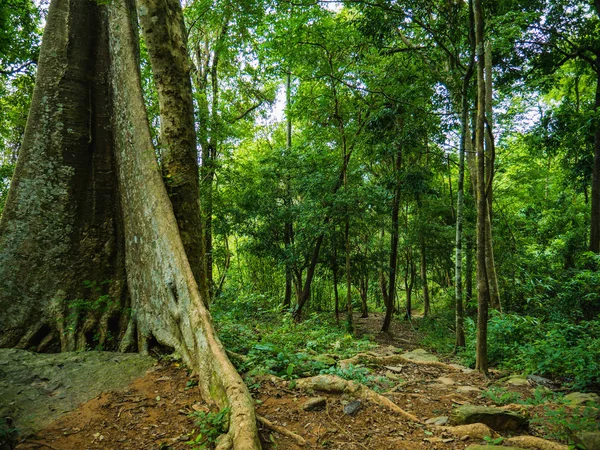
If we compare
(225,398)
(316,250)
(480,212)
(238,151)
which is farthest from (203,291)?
(238,151)

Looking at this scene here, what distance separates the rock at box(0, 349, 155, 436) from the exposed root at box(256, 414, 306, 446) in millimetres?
1463

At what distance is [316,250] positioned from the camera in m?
11.5

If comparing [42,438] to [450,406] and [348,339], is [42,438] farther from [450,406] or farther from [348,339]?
[348,339]

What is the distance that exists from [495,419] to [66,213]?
539 cm

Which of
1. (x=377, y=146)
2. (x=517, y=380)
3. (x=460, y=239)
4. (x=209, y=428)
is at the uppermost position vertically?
(x=377, y=146)

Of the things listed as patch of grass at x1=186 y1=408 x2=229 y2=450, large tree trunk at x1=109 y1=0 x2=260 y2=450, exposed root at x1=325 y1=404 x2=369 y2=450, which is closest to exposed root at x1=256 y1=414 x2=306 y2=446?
large tree trunk at x1=109 y1=0 x2=260 y2=450

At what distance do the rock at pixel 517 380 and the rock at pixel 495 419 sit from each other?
225 cm

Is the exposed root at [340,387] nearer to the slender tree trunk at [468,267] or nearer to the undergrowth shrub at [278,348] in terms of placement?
the undergrowth shrub at [278,348]

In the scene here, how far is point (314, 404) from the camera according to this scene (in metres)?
3.20

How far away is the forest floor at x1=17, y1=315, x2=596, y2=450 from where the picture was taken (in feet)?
8.59

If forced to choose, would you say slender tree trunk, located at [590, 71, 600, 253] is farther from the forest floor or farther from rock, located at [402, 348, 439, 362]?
the forest floor

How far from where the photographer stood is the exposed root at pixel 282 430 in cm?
265

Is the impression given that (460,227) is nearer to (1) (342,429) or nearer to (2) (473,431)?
(2) (473,431)

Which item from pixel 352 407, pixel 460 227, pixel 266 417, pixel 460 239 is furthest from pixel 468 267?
pixel 266 417
